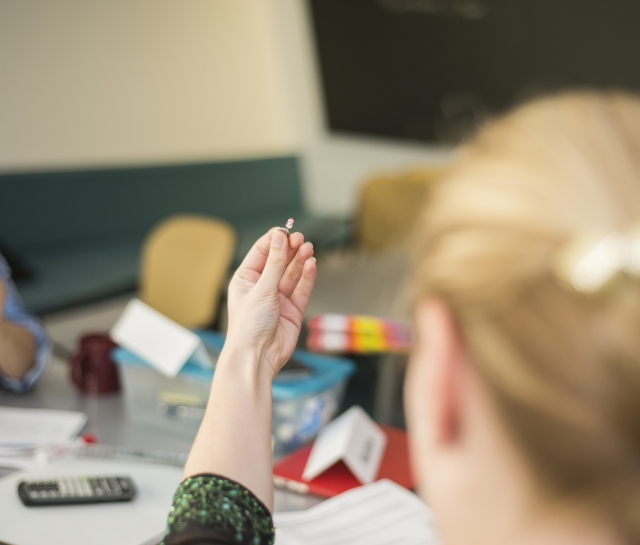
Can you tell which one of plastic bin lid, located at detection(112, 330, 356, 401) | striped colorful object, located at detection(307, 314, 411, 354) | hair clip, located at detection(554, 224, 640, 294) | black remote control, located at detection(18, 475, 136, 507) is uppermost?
hair clip, located at detection(554, 224, 640, 294)

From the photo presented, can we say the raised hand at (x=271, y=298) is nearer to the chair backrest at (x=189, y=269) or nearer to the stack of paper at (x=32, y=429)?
the stack of paper at (x=32, y=429)

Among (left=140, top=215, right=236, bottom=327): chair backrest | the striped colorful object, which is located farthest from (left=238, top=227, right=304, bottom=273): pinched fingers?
(left=140, top=215, right=236, bottom=327): chair backrest

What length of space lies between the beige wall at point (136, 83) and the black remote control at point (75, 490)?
9.71ft

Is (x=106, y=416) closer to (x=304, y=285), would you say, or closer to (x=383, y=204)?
(x=304, y=285)

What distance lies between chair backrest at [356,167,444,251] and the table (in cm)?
267

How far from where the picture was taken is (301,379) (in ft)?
4.36

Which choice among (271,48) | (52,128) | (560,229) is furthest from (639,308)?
(271,48)

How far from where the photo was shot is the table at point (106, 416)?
3.75 ft

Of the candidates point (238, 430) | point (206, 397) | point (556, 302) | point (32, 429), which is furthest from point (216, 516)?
point (32, 429)

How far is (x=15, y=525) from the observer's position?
38.3 inches

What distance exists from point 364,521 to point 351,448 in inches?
6.3

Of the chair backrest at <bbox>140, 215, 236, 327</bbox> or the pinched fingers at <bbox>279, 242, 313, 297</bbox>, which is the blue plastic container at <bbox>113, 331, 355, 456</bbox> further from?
the chair backrest at <bbox>140, 215, 236, 327</bbox>

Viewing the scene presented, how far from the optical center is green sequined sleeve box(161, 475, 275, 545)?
741 millimetres

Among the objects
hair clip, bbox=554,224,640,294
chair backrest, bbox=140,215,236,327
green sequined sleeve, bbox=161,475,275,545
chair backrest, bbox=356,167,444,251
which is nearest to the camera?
hair clip, bbox=554,224,640,294
